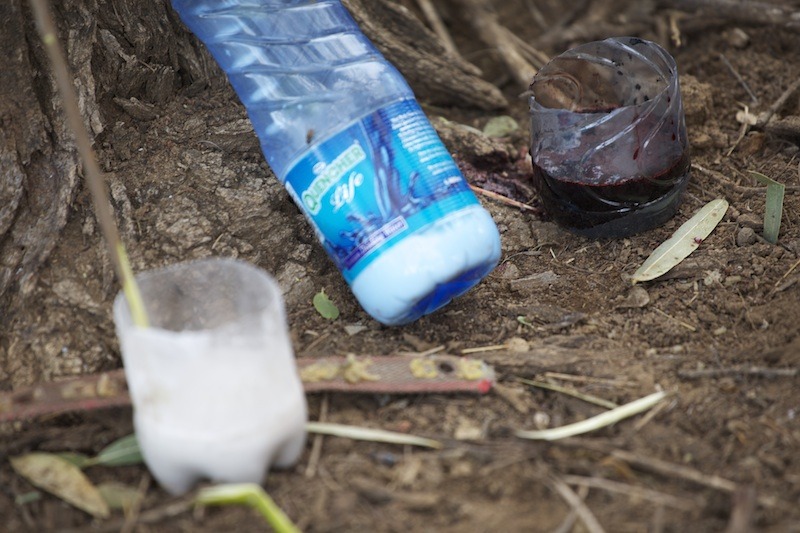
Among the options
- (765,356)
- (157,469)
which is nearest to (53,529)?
(157,469)

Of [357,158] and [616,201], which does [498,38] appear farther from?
[357,158]

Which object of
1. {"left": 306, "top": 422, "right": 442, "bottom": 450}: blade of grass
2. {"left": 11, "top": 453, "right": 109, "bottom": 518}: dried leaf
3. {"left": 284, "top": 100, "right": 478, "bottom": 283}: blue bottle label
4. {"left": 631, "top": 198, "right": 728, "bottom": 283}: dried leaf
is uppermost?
{"left": 284, "top": 100, "right": 478, "bottom": 283}: blue bottle label

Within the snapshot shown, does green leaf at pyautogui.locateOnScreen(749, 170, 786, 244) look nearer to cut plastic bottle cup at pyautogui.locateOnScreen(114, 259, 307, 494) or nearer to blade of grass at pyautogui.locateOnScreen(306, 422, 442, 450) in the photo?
blade of grass at pyautogui.locateOnScreen(306, 422, 442, 450)

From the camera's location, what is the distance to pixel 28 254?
1.89 m

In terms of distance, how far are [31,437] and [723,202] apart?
5.67ft

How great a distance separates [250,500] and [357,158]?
78 cm

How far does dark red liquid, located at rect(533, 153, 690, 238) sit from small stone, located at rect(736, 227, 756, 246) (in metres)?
0.19

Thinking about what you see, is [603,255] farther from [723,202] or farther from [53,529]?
[53,529]

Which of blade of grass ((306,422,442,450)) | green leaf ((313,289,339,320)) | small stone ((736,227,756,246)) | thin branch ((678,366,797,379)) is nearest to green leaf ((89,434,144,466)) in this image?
blade of grass ((306,422,442,450))

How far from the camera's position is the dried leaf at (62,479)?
149 centimetres

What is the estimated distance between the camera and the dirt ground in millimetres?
1457

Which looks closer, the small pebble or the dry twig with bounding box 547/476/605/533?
the dry twig with bounding box 547/476/605/533

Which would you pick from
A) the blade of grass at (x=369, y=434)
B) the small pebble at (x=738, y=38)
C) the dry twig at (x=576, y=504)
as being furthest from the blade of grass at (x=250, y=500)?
the small pebble at (x=738, y=38)

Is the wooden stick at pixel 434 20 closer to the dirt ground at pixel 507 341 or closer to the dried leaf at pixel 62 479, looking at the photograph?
the dirt ground at pixel 507 341
